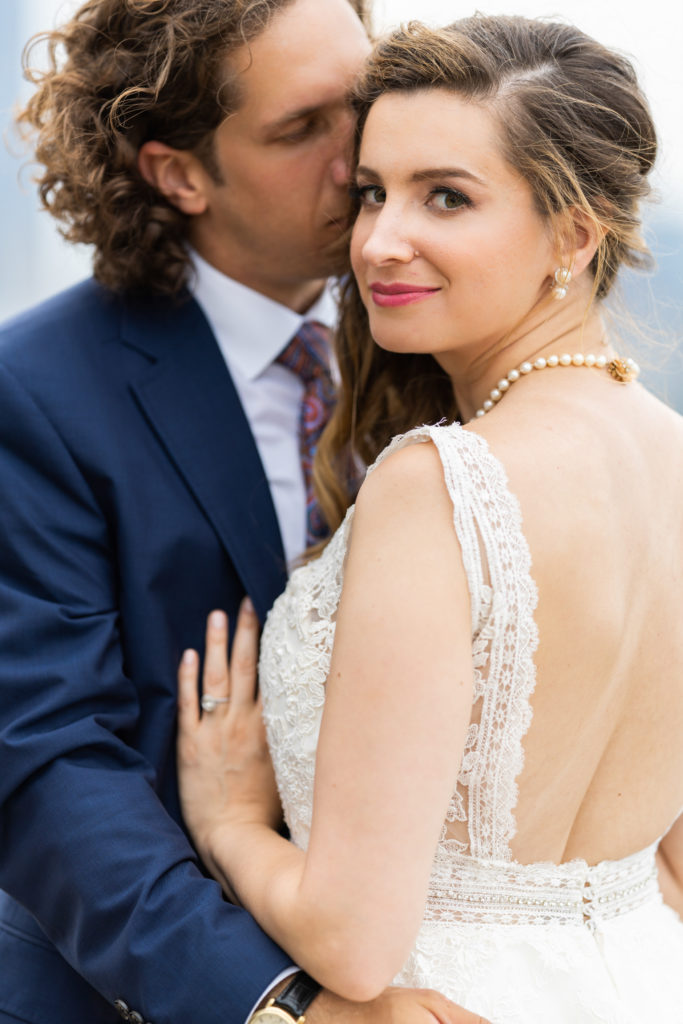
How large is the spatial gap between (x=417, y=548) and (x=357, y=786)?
31cm

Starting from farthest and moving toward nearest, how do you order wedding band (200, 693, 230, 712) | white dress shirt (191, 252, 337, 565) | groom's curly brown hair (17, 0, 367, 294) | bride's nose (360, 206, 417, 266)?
white dress shirt (191, 252, 337, 565) < groom's curly brown hair (17, 0, 367, 294) < wedding band (200, 693, 230, 712) < bride's nose (360, 206, 417, 266)

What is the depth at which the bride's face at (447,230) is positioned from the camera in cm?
156

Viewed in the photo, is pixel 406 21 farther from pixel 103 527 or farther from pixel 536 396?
pixel 103 527

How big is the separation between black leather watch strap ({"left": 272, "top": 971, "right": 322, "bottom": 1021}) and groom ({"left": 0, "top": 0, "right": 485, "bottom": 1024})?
2 centimetres

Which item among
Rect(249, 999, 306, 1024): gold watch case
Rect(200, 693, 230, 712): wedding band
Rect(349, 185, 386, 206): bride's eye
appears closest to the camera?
Rect(249, 999, 306, 1024): gold watch case

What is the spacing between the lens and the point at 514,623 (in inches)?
53.3

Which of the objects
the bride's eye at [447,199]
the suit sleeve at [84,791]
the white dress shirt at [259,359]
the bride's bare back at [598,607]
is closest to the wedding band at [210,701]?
the suit sleeve at [84,791]

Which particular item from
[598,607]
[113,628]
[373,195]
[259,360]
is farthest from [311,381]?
[598,607]

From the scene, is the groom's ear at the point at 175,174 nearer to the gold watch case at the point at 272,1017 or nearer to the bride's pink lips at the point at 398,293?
the bride's pink lips at the point at 398,293

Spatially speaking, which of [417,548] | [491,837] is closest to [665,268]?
[417,548]

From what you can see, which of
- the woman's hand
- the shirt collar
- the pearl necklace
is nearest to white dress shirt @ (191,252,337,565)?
the shirt collar

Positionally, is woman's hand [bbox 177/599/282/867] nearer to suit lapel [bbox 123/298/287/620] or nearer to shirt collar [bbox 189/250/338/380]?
suit lapel [bbox 123/298/287/620]

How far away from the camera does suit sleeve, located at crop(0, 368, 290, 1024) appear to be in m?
1.62

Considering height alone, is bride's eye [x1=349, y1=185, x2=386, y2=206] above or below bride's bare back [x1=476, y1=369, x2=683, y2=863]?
above
